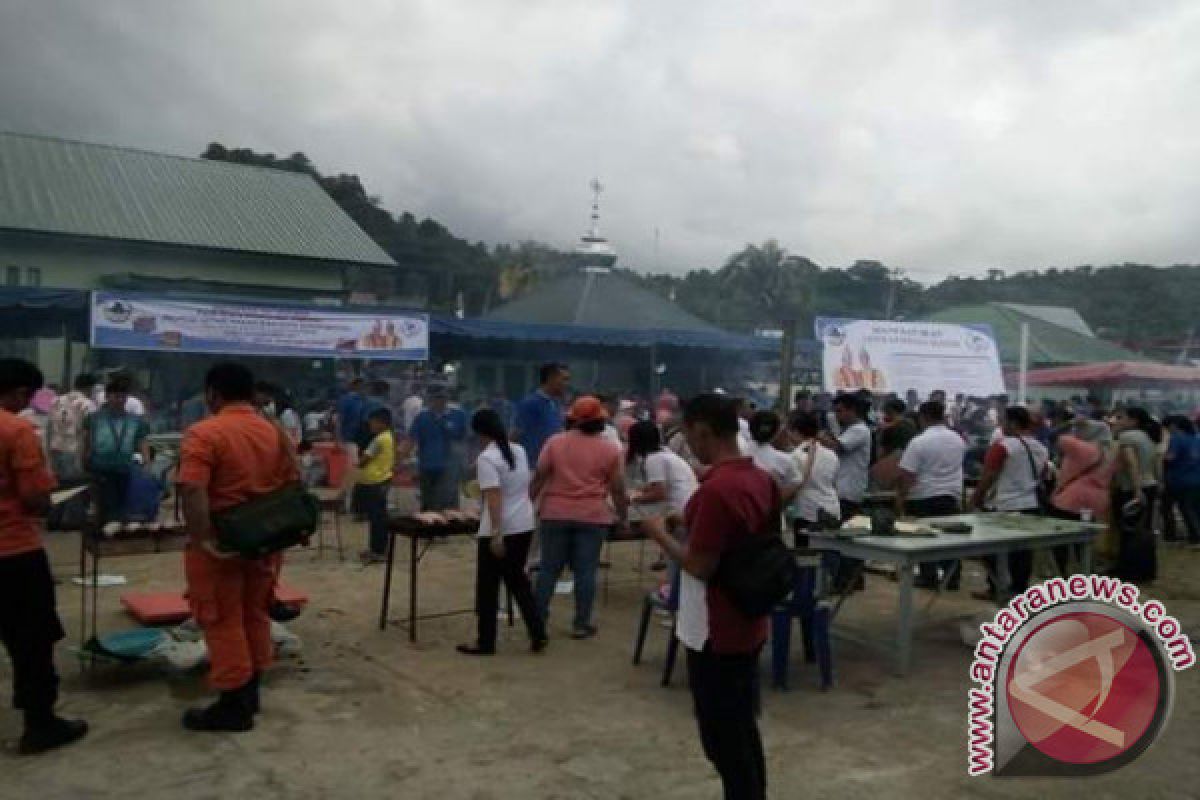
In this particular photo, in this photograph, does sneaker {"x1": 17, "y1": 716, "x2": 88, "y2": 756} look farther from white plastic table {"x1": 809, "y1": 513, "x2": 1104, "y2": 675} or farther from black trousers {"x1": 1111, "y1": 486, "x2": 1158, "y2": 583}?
black trousers {"x1": 1111, "y1": 486, "x2": 1158, "y2": 583}

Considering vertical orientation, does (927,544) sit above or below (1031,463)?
below

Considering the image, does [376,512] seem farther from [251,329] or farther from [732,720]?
[732,720]

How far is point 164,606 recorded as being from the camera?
6371 millimetres

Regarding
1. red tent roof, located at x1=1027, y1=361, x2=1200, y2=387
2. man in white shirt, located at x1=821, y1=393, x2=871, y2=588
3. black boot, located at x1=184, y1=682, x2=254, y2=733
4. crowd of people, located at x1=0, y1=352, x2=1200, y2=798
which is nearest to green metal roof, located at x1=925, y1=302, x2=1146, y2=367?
red tent roof, located at x1=1027, y1=361, x2=1200, y2=387

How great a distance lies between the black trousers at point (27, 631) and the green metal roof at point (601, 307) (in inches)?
747

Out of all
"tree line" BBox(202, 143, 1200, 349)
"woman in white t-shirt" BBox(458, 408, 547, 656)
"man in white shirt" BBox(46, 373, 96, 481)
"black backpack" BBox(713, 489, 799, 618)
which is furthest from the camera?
"tree line" BBox(202, 143, 1200, 349)

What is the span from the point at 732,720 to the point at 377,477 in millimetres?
6598

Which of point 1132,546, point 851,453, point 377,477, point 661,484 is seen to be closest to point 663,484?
point 661,484

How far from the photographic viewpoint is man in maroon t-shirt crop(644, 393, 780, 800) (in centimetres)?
317

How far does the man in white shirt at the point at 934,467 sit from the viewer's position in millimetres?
7828

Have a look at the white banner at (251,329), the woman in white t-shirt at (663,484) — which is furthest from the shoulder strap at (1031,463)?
the white banner at (251,329)

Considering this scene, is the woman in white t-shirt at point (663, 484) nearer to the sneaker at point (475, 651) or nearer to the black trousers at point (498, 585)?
the black trousers at point (498, 585)

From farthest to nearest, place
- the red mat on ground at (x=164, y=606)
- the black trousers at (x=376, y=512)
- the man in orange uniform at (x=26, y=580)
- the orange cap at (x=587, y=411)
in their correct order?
the black trousers at (x=376, y=512)
the orange cap at (x=587, y=411)
the red mat on ground at (x=164, y=606)
the man in orange uniform at (x=26, y=580)

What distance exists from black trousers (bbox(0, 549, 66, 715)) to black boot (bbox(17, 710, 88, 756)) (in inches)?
1.1
